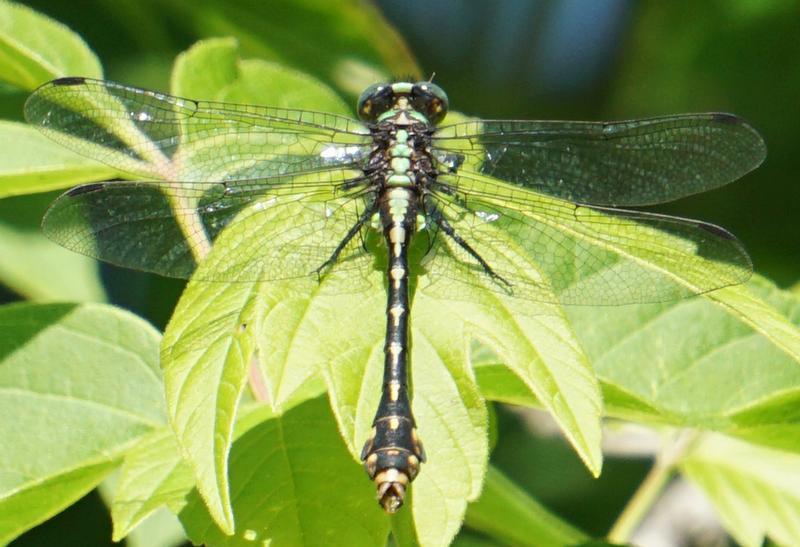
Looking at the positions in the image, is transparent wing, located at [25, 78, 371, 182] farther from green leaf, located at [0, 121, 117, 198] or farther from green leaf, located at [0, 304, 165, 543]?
green leaf, located at [0, 304, 165, 543]

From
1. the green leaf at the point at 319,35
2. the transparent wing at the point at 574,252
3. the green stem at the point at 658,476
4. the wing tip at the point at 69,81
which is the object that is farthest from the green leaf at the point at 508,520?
the green leaf at the point at 319,35

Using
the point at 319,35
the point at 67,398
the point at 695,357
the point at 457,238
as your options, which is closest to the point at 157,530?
the point at 67,398

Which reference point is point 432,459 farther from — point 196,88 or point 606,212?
point 196,88

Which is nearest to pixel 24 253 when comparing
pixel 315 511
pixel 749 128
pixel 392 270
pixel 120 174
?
pixel 120 174

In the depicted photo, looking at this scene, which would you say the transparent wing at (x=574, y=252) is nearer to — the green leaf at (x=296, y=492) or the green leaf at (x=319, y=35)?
the green leaf at (x=296, y=492)

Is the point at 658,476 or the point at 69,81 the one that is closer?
the point at 69,81

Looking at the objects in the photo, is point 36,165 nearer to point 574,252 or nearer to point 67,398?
point 67,398

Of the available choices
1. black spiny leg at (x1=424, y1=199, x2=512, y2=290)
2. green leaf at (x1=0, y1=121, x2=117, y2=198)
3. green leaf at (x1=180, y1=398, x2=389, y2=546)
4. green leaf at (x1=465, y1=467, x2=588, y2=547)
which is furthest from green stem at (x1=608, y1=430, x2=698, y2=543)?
green leaf at (x1=0, y1=121, x2=117, y2=198)
